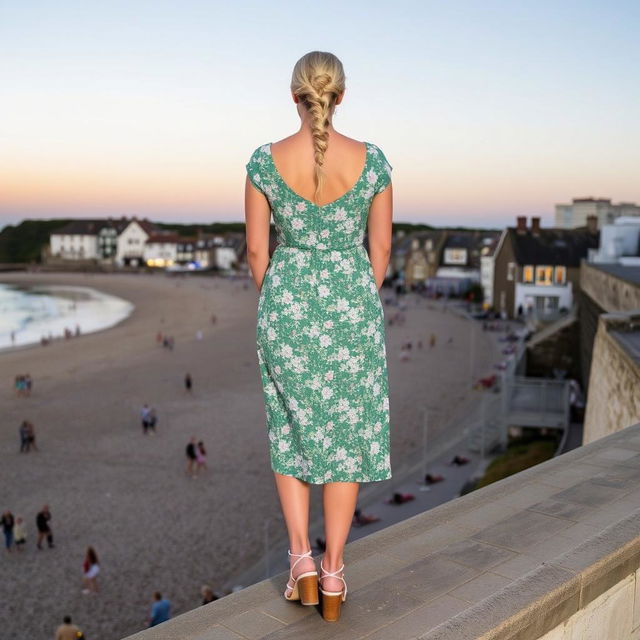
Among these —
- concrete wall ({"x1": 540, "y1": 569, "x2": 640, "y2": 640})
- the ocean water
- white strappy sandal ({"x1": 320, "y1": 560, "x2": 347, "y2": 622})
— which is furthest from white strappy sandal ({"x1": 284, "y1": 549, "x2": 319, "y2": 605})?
the ocean water

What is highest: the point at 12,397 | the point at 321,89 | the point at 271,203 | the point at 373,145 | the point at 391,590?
the point at 321,89

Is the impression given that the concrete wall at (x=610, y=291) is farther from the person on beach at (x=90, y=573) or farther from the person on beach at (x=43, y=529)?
the person on beach at (x=43, y=529)

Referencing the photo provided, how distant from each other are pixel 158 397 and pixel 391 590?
26.7 meters

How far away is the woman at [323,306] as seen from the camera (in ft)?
9.81

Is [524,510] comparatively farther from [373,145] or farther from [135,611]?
[135,611]

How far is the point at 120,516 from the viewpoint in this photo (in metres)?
15.9

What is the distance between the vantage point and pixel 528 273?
180 feet

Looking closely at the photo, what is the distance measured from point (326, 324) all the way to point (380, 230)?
20.0 inches

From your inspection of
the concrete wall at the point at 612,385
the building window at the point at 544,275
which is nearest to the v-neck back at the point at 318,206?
the concrete wall at the point at 612,385

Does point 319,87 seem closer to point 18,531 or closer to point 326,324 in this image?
point 326,324

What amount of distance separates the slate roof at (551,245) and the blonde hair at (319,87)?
53406 mm

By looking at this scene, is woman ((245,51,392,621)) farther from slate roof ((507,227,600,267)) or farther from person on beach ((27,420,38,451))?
slate roof ((507,227,600,267))

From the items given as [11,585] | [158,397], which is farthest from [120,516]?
[158,397]

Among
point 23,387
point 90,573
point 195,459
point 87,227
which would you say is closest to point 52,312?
point 23,387
